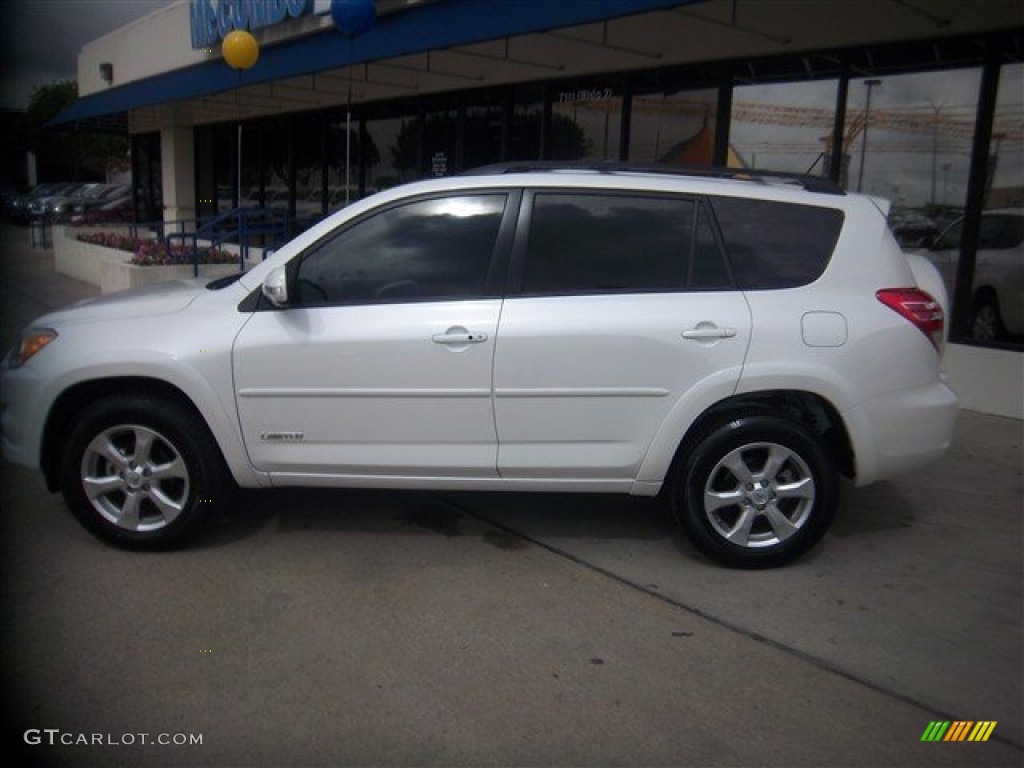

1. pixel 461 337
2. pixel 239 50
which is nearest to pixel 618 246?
pixel 461 337

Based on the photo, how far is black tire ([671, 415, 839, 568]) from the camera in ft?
13.1

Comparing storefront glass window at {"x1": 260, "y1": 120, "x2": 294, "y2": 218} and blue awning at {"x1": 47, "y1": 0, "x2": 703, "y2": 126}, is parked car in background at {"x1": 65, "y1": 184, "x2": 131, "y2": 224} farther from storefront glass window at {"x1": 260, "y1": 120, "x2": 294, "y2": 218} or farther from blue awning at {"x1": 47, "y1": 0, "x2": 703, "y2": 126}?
blue awning at {"x1": 47, "y1": 0, "x2": 703, "y2": 126}

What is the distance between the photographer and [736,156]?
9.24 m

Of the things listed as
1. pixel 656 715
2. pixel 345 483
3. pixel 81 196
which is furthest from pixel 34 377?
pixel 81 196

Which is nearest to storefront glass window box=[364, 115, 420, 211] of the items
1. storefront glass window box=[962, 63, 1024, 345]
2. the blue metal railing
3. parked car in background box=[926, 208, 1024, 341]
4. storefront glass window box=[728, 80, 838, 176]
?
the blue metal railing

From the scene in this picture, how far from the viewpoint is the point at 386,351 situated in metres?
3.91

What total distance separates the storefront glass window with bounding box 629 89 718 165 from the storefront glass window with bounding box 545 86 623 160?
30 cm

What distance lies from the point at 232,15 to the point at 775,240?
13.0 metres

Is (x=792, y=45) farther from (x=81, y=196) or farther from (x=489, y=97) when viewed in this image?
(x=81, y=196)

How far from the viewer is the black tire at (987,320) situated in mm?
7336

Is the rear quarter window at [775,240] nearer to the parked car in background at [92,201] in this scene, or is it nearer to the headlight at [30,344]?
the headlight at [30,344]

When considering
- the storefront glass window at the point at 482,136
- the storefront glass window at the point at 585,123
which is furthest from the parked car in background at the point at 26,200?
the storefront glass window at the point at 585,123

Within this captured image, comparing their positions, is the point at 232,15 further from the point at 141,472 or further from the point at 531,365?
the point at 531,365

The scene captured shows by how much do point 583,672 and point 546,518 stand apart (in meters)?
1.56
